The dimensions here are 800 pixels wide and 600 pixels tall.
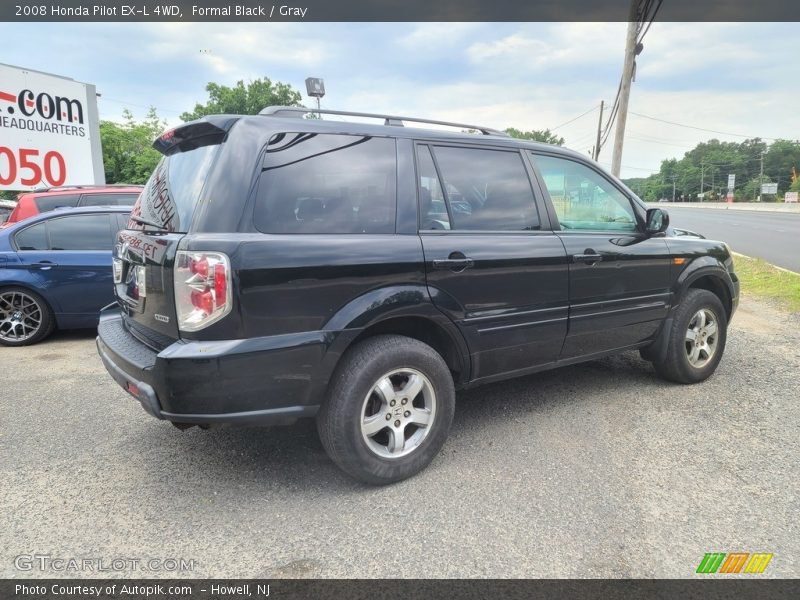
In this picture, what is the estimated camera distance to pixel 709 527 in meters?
2.51

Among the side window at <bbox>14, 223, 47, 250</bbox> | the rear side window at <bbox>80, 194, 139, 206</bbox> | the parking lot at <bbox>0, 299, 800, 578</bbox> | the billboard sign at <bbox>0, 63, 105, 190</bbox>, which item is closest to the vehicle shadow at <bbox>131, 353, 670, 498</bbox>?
the parking lot at <bbox>0, 299, 800, 578</bbox>

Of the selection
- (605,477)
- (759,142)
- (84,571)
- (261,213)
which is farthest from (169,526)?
(759,142)

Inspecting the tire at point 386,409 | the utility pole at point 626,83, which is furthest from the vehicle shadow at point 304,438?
the utility pole at point 626,83

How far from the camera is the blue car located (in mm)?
5625

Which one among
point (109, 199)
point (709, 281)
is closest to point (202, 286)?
point (709, 281)

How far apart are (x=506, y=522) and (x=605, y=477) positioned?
757 millimetres

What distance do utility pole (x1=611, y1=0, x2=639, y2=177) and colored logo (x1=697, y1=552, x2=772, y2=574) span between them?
14031 mm

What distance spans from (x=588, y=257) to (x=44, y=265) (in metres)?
5.46

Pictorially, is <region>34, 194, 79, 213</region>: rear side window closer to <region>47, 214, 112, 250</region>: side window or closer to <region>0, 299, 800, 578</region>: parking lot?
<region>47, 214, 112, 250</region>: side window

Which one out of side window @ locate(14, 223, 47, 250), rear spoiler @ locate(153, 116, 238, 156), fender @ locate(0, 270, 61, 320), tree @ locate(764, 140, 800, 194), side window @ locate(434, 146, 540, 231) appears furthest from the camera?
tree @ locate(764, 140, 800, 194)

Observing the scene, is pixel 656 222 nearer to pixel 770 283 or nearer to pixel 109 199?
pixel 770 283

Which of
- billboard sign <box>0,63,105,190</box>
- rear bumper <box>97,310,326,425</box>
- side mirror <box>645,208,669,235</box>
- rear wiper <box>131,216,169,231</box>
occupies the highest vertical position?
billboard sign <box>0,63,105,190</box>

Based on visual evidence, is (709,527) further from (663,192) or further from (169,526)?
(663,192)

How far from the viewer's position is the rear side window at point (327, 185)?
8.45ft
